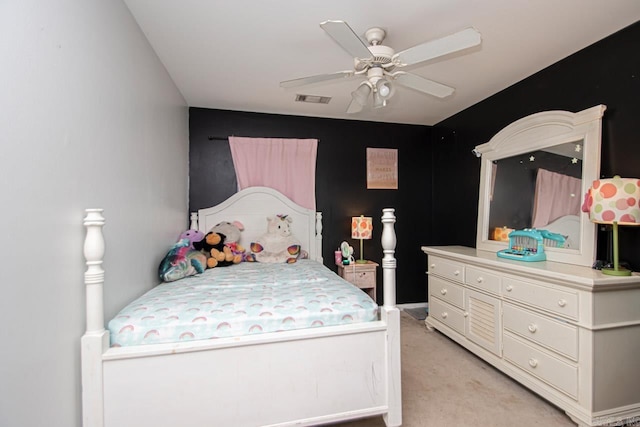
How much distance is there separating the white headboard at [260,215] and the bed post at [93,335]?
197 cm

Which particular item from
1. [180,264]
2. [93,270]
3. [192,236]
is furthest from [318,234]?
[93,270]

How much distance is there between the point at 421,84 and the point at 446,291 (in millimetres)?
1923

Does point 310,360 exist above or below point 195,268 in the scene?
below

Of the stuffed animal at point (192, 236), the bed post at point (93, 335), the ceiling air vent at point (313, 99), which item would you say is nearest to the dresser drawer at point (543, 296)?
the ceiling air vent at point (313, 99)

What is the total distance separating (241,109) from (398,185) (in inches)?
84.0

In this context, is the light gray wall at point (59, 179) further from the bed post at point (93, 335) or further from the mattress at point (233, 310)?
the mattress at point (233, 310)

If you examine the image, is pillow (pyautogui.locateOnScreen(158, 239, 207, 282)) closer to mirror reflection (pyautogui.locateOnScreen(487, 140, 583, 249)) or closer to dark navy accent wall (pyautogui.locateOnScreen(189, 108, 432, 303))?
dark navy accent wall (pyautogui.locateOnScreen(189, 108, 432, 303))

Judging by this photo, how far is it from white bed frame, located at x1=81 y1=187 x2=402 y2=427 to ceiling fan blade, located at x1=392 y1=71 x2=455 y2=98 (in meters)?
0.88

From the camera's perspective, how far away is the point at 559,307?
1791 mm

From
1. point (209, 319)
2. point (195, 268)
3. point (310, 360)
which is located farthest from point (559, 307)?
point (195, 268)

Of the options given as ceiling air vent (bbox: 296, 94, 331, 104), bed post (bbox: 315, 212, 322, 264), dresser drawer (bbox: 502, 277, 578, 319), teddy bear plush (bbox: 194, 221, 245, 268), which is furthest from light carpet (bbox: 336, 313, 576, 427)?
ceiling air vent (bbox: 296, 94, 331, 104)

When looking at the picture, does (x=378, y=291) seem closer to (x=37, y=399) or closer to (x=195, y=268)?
(x=195, y=268)

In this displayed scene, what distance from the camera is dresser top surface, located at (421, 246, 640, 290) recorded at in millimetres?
Answer: 1614

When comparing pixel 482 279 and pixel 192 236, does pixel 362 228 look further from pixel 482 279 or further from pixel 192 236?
pixel 192 236
